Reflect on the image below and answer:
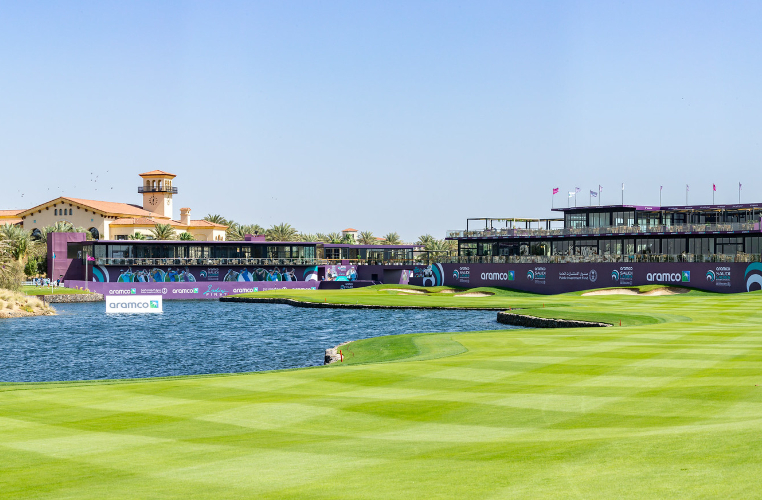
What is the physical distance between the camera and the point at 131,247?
107875 mm

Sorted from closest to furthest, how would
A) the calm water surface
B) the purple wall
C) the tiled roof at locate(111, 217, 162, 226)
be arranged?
the calm water surface < the purple wall < the tiled roof at locate(111, 217, 162, 226)

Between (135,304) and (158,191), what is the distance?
87282mm

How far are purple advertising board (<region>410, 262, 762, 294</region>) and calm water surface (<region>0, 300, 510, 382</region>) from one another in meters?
26.0

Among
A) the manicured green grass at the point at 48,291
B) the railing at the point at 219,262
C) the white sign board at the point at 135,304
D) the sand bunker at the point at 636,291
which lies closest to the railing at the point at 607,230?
the sand bunker at the point at 636,291

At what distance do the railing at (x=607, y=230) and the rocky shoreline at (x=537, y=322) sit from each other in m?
36.6

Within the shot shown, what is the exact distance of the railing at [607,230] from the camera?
278ft

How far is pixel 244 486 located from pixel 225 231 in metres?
152

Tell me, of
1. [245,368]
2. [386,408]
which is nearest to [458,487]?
[386,408]

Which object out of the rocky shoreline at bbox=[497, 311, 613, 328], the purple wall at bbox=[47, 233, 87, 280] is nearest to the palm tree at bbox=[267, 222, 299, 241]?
the purple wall at bbox=[47, 233, 87, 280]

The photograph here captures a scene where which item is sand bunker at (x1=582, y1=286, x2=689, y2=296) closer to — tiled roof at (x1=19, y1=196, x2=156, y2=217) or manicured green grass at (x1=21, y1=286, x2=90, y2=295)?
manicured green grass at (x1=21, y1=286, x2=90, y2=295)

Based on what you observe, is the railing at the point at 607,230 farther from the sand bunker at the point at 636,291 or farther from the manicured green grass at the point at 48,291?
the manicured green grass at the point at 48,291

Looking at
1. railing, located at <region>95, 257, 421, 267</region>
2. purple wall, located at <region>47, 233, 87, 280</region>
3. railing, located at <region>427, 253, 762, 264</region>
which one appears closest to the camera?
railing, located at <region>427, 253, 762, 264</region>

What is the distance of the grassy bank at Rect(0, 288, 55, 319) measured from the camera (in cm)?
Answer: 6981

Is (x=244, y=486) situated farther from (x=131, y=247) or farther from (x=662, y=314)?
(x=131, y=247)
